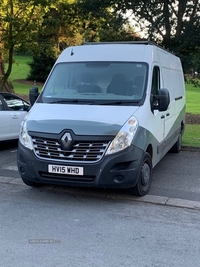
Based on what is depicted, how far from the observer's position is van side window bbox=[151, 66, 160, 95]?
658 cm

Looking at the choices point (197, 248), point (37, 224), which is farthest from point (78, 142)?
point (197, 248)

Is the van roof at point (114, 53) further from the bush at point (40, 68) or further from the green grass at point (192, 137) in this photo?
the bush at point (40, 68)

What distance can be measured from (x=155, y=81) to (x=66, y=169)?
2.43 metres

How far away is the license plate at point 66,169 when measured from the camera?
215 inches

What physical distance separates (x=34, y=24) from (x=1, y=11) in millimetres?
1510

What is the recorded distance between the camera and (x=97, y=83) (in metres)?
6.53

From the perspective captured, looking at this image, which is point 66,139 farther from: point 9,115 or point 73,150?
point 9,115

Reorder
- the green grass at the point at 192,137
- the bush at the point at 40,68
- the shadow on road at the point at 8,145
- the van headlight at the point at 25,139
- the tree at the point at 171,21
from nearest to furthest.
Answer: the van headlight at the point at 25,139 < the shadow on road at the point at 8,145 < the green grass at the point at 192,137 < the tree at the point at 171,21 < the bush at the point at 40,68

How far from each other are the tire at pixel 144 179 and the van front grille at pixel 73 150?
0.83 m

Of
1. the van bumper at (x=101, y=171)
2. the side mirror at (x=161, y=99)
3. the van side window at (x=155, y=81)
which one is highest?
the van side window at (x=155, y=81)

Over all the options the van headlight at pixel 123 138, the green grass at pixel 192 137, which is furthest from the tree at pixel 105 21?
the van headlight at pixel 123 138

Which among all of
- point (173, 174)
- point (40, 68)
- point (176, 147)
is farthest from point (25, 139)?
point (40, 68)

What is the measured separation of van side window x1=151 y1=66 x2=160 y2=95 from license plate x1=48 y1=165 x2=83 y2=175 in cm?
199

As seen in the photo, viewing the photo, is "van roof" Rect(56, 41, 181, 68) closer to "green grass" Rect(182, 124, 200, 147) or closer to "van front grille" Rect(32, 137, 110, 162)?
"van front grille" Rect(32, 137, 110, 162)
